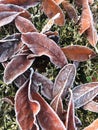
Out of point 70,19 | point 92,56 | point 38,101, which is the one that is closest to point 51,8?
point 70,19

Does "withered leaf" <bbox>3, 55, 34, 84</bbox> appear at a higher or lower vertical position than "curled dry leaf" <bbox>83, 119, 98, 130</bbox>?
higher

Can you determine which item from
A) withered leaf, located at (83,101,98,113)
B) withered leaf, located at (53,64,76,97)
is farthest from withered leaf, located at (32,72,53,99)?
withered leaf, located at (83,101,98,113)

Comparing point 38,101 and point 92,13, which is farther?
point 92,13

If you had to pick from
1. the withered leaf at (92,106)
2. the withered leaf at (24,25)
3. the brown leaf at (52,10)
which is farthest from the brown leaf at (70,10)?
the withered leaf at (92,106)

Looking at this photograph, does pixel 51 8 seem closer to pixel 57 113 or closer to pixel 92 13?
pixel 92 13

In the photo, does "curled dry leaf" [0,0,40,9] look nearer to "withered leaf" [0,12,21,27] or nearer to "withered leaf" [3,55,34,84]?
"withered leaf" [0,12,21,27]

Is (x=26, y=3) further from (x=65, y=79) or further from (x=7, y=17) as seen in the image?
(x=65, y=79)

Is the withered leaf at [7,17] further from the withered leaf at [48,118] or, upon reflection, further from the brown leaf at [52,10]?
the withered leaf at [48,118]
